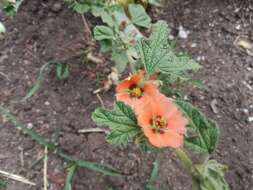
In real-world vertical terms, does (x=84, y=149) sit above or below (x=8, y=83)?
below

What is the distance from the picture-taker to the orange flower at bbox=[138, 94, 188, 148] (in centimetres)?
122

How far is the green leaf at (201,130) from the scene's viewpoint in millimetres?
1273

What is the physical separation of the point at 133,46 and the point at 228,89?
17.5 inches

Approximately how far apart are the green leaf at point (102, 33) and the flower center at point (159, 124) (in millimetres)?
454

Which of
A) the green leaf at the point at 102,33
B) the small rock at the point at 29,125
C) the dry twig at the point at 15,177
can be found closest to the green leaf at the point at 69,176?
the dry twig at the point at 15,177

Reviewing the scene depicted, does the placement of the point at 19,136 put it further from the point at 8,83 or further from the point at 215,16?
the point at 215,16

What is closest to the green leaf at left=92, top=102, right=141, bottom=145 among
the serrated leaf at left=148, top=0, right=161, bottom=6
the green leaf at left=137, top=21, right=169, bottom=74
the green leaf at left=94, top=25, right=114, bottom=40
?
the green leaf at left=137, top=21, right=169, bottom=74

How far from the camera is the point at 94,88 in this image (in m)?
1.94

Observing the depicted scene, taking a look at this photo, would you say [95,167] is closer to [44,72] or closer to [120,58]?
[120,58]

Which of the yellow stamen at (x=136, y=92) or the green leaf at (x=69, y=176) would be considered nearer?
the yellow stamen at (x=136, y=92)

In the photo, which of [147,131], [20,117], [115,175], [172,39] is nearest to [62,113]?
[20,117]

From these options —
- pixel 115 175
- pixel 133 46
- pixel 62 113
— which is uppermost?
pixel 133 46

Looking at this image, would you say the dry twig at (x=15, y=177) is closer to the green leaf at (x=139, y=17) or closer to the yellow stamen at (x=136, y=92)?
the yellow stamen at (x=136, y=92)

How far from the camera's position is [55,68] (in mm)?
1996
